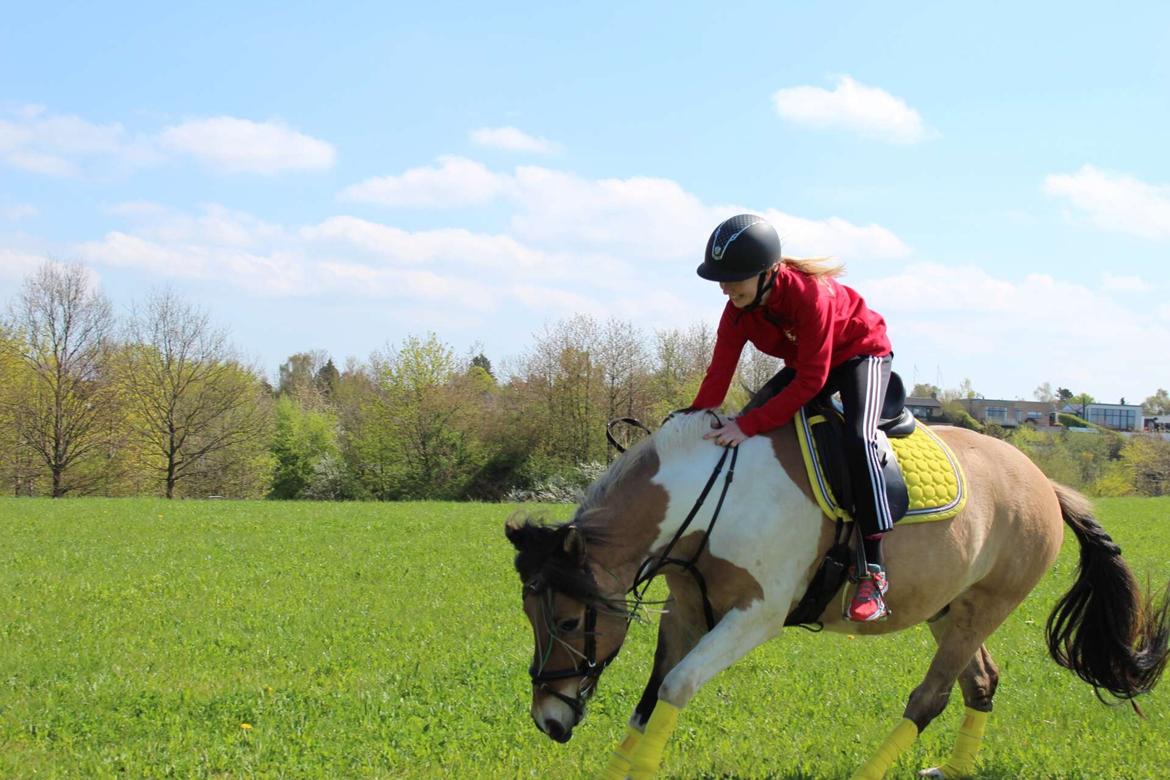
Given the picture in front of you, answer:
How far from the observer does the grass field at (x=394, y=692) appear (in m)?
5.70

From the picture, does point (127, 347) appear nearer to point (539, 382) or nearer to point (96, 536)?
point (539, 382)

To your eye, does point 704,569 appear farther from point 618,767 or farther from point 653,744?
point 618,767

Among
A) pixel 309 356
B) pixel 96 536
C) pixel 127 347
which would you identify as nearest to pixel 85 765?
pixel 96 536

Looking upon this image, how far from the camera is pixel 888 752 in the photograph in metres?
4.99

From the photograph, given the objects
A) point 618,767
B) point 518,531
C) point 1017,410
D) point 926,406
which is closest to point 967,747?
point 618,767

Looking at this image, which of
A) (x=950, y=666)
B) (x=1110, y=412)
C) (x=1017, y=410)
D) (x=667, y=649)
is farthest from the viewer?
(x=1110, y=412)

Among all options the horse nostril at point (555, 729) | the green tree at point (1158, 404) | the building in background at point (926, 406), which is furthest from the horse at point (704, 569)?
the green tree at point (1158, 404)

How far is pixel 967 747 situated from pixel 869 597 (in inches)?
72.8

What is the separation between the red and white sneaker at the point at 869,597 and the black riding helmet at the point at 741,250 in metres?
1.64

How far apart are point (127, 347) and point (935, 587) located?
161 ft

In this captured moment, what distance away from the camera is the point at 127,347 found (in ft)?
154

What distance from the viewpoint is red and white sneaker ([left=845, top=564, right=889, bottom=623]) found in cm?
463

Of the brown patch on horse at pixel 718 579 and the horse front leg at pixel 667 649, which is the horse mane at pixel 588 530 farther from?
the horse front leg at pixel 667 649

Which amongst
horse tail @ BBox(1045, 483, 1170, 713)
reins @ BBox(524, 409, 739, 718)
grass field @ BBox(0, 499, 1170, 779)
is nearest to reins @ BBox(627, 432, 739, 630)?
reins @ BBox(524, 409, 739, 718)
